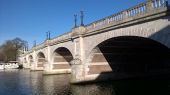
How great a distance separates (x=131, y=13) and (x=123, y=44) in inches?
339

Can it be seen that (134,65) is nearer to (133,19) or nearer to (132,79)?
(132,79)

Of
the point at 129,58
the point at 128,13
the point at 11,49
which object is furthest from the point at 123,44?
the point at 11,49

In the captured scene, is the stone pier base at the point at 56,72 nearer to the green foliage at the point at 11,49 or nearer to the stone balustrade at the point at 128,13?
the stone balustrade at the point at 128,13

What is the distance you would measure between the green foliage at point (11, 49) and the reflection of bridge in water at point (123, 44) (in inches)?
3048

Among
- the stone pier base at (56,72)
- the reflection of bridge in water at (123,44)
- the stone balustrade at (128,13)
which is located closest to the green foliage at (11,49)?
the stone pier base at (56,72)

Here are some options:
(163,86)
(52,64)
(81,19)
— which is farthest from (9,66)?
(163,86)

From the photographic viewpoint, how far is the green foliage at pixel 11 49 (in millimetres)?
117438

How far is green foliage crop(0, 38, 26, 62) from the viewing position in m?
117

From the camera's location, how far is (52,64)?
5028 centimetres

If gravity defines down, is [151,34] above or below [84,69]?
above

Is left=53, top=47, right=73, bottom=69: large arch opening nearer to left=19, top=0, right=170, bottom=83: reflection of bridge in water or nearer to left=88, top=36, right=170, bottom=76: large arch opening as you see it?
left=19, top=0, right=170, bottom=83: reflection of bridge in water

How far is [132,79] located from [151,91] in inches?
322

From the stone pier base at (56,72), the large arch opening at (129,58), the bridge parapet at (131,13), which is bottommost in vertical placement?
the stone pier base at (56,72)

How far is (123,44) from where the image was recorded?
1235 inches
